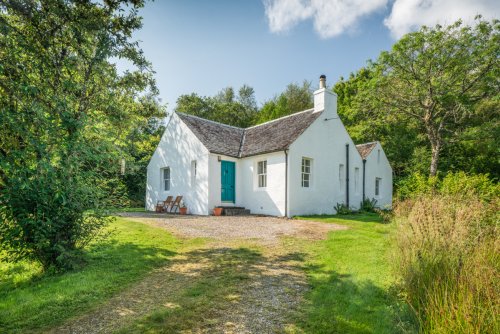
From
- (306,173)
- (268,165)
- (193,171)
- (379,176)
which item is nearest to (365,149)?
(379,176)

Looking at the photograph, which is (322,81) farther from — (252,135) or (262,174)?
(262,174)

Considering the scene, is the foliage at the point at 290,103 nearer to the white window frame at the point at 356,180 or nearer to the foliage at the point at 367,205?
the white window frame at the point at 356,180

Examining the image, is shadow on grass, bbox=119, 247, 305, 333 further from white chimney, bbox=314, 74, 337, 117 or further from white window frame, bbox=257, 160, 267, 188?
white chimney, bbox=314, 74, 337, 117

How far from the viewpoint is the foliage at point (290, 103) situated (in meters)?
37.9

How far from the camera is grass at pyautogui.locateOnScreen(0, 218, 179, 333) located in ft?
14.6

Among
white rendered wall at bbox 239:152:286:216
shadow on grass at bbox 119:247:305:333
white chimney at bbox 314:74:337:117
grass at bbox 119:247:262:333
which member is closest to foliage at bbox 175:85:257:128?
white chimney at bbox 314:74:337:117

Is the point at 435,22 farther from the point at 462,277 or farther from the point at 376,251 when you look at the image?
the point at 462,277

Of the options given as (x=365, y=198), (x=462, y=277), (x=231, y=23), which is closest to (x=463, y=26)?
(x=365, y=198)

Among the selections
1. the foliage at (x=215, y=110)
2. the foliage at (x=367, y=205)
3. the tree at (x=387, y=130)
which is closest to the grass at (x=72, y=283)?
the foliage at (x=367, y=205)

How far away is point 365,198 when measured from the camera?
20453mm

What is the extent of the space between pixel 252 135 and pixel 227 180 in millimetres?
4312

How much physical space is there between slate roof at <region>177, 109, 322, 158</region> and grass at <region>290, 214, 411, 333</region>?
854 cm

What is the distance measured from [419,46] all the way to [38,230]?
22.5 metres

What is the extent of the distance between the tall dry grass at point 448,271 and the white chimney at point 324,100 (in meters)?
11.8
